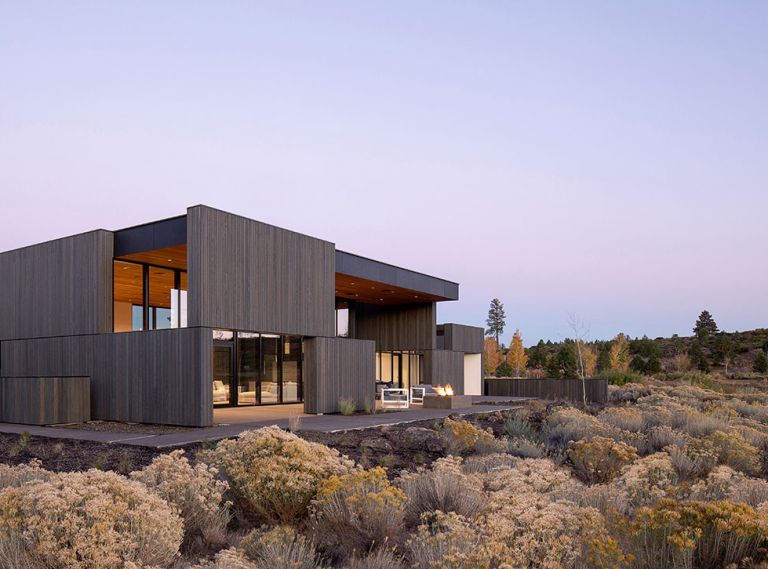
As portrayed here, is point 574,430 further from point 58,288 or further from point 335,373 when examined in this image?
point 58,288

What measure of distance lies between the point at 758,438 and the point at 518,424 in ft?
13.9

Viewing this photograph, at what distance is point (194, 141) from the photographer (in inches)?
874

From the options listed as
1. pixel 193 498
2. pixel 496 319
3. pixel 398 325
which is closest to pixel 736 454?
pixel 193 498

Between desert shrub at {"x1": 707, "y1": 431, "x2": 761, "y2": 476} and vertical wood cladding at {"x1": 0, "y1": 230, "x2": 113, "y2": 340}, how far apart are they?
14.1 meters

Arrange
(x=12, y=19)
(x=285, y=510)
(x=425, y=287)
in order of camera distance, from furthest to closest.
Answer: (x=425, y=287) → (x=12, y=19) → (x=285, y=510)

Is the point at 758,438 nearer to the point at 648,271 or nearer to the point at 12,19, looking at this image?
the point at 12,19

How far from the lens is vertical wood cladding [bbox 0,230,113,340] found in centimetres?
1614

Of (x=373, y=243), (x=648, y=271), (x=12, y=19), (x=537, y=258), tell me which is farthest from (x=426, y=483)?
(x=373, y=243)

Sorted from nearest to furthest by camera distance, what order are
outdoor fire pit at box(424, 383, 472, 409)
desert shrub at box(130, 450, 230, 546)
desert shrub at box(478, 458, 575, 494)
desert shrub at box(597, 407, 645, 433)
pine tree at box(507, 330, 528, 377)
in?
1. desert shrub at box(130, 450, 230, 546)
2. desert shrub at box(478, 458, 575, 494)
3. desert shrub at box(597, 407, 645, 433)
4. outdoor fire pit at box(424, 383, 472, 409)
5. pine tree at box(507, 330, 528, 377)

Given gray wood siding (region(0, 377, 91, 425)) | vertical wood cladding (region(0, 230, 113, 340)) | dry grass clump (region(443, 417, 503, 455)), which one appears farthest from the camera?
vertical wood cladding (region(0, 230, 113, 340))

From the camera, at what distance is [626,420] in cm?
1248

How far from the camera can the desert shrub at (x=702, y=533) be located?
→ 390 cm

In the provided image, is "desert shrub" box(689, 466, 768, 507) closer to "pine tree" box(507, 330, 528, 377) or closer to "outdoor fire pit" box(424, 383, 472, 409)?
"outdoor fire pit" box(424, 383, 472, 409)

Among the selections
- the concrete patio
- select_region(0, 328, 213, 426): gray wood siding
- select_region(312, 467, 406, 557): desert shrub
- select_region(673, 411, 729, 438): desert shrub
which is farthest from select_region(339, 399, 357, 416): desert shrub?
select_region(312, 467, 406, 557): desert shrub
